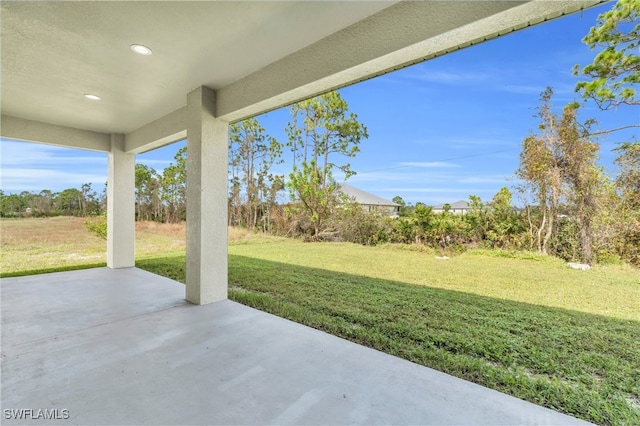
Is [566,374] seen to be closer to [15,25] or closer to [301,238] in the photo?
[15,25]

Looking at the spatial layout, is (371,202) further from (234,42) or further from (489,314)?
(234,42)

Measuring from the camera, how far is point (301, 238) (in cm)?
1053

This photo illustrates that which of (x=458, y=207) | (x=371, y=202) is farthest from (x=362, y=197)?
(x=458, y=207)

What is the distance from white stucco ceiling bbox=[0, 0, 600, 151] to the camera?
206cm

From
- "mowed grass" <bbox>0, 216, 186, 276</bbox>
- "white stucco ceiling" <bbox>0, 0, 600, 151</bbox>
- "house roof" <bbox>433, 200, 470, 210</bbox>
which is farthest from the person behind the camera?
"house roof" <bbox>433, 200, 470, 210</bbox>

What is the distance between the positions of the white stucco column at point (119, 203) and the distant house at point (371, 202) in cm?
650

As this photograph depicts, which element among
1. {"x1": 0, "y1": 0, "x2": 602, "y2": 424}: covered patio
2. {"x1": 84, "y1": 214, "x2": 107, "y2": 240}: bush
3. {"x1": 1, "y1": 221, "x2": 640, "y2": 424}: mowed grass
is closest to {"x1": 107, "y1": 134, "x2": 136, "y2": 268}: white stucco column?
{"x1": 1, "y1": 221, "x2": 640, "y2": 424}: mowed grass

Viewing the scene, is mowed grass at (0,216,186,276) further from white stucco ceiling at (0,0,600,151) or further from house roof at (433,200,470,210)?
house roof at (433,200,470,210)

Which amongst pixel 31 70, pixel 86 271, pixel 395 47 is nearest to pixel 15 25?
pixel 31 70

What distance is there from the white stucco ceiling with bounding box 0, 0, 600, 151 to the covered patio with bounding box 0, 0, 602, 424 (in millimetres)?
14

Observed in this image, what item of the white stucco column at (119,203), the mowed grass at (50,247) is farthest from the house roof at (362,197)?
the white stucco column at (119,203)

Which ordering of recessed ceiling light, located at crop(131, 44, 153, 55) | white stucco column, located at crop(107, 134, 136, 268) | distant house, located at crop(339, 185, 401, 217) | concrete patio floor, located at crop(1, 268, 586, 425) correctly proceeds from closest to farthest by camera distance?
concrete patio floor, located at crop(1, 268, 586, 425)
recessed ceiling light, located at crop(131, 44, 153, 55)
white stucco column, located at crop(107, 134, 136, 268)
distant house, located at crop(339, 185, 401, 217)

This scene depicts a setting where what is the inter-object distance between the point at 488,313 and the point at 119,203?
7.23 m

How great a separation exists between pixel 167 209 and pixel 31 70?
8.82m
